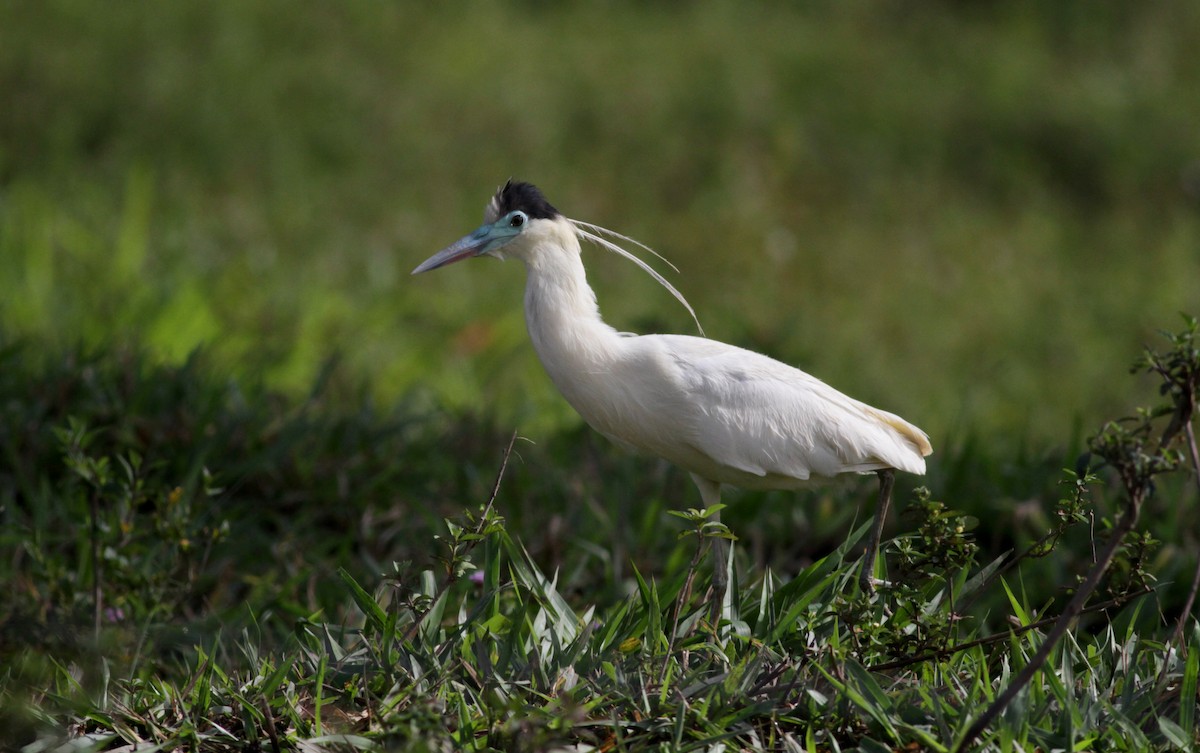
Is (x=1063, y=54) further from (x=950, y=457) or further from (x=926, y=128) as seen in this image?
(x=950, y=457)

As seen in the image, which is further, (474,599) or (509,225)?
(474,599)

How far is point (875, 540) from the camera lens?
279cm

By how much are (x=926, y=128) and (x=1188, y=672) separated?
22.0ft

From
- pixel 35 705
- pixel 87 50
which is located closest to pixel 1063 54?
pixel 87 50

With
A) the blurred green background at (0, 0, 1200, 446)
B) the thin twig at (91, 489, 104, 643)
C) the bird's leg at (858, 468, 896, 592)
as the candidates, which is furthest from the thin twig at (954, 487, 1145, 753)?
the blurred green background at (0, 0, 1200, 446)

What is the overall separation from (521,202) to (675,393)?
544 mm

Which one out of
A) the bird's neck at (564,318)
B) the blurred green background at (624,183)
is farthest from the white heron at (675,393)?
the blurred green background at (624,183)

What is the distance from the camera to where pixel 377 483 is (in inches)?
168

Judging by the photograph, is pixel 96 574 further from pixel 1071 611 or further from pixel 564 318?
pixel 1071 611

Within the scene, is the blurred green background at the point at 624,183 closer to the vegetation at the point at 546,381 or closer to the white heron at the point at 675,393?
the vegetation at the point at 546,381

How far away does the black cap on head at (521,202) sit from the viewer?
110 inches

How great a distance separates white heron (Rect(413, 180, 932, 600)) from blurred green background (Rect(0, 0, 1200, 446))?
2007 millimetres

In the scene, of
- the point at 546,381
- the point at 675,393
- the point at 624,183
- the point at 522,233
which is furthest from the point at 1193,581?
the point at 624,183

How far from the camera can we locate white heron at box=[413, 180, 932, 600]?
274cm
